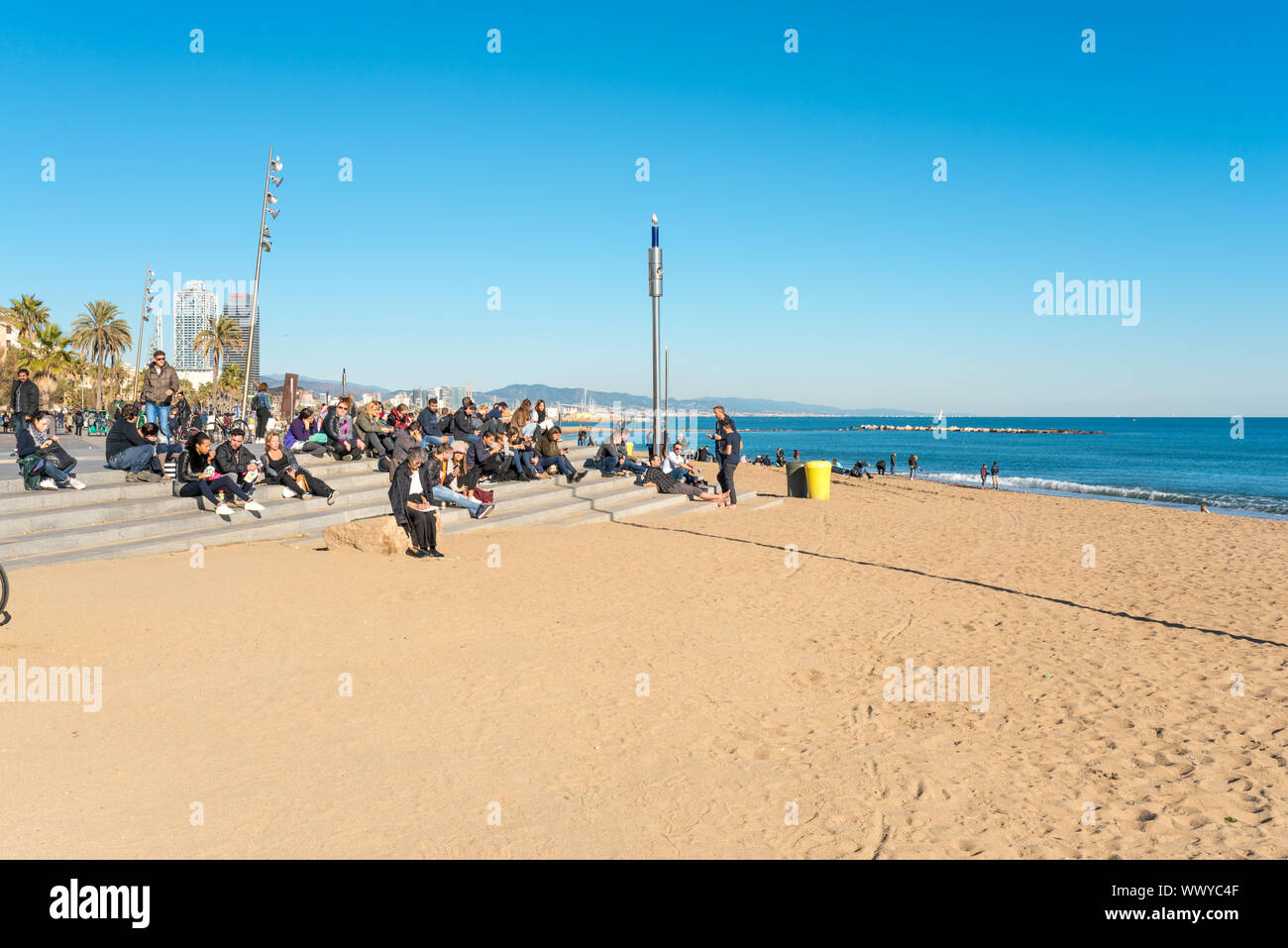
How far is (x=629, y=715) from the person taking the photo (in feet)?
18.8

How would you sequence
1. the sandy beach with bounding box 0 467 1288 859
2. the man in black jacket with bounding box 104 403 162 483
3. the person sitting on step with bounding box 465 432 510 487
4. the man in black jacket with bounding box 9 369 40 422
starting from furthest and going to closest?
1. the man in black jacket with bounding box 9 369 40 422
2. the person sitting on step with bounding box 465 432 510 487
3. the man in black jacket with bounding box 104 403 162 483
4. the sandy beach with bounding box 0 467 1288 859

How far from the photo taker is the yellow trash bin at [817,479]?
2227 centimetres

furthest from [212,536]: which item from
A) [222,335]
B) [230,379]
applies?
[230,379]

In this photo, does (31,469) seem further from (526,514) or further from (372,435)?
(526,514)

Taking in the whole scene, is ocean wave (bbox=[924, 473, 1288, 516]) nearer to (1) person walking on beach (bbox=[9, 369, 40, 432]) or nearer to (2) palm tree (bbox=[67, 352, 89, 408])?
(1) person walking on beach (bbox=[9, 369, 40, 432])

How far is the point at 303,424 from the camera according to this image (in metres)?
17.1

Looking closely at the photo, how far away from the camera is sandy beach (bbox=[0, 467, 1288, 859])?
405cm

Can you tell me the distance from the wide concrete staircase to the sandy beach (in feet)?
3.40

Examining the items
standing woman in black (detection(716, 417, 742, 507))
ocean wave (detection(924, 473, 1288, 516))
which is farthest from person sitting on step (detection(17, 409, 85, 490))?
ocean wave (detection(924, 473, 1288, 516))

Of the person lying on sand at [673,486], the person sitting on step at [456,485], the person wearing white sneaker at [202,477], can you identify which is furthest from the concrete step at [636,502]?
the person wearing white sneaker at [202,477]

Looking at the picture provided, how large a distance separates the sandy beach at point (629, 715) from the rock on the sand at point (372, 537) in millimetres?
273

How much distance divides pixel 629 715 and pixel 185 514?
10.2m

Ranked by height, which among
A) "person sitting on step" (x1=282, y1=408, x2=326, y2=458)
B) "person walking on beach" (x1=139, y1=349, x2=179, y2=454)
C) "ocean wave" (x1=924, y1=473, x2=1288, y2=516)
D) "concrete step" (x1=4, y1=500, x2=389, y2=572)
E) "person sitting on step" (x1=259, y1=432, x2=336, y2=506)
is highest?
"person walking on beach" (x1=139, y1=349, x2=179, y2=454)
